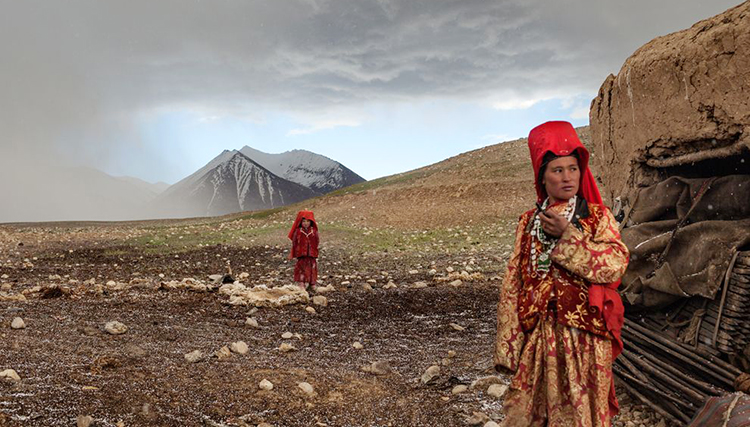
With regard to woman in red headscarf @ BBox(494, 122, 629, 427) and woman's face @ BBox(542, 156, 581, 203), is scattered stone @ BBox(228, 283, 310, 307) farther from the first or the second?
woman's face @ BBox(542, 156, 581, 203)

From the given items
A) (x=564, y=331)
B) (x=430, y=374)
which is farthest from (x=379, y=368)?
(x=564, y=331)

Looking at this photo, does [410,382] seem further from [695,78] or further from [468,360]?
[695,78]

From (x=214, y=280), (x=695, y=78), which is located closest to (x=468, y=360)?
(x=695, y=78)

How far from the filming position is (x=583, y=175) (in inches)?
125

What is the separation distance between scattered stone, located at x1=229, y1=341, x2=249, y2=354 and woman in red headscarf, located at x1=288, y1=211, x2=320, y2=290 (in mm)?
3886

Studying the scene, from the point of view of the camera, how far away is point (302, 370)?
5547 millimetres

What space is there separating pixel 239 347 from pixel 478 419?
117 inches

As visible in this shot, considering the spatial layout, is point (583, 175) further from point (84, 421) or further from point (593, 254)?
point (84, 421)

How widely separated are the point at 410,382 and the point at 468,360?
962 millimetres

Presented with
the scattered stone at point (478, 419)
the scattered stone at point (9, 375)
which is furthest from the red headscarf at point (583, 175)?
the scattered stone at point (9, 375)

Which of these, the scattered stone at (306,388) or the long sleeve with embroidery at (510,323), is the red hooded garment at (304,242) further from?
the long sleeve with embroidery at (510,323)

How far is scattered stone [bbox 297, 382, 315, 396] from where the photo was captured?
16.1 feet

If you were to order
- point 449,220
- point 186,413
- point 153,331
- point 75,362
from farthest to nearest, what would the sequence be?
point 449,220 < point 153,331 < point 75,362 < point 186,413

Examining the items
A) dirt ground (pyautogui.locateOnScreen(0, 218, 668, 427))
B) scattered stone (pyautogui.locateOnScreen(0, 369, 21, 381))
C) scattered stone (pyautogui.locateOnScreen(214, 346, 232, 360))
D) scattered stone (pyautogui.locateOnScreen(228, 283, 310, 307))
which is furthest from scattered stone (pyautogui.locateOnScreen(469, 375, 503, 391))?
scattered stone (pyautogui.locateOnScreen(228, 283, 310, 307))
